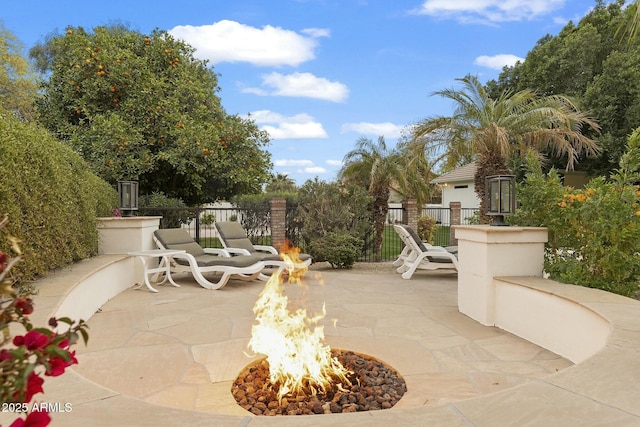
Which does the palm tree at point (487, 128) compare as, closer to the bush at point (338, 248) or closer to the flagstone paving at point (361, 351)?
the bush at point (338, 248)

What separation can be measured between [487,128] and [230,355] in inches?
381

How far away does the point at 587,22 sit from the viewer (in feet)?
65.2

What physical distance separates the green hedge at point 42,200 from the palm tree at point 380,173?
790 centimetres

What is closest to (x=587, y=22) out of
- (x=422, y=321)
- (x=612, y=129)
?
(x=612, y=129)

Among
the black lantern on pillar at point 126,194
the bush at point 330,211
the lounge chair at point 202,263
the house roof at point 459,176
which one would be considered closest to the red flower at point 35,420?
the lounge chair at point 202,263

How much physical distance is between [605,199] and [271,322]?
3.78m

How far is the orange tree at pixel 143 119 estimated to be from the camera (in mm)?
11648

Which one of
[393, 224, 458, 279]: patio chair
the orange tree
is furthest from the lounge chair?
the orange tree

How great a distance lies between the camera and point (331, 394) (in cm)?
306

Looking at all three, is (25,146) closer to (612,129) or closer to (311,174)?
(311,174)

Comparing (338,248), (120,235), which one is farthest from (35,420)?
(338,248)

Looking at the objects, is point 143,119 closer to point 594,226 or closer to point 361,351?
point 361,351

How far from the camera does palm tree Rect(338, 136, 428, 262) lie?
1280 cm

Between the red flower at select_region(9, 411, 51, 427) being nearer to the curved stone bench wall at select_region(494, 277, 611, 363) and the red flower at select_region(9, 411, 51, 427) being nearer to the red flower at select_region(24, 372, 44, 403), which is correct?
the red flower at select_region(24, 372, 44, 403)
